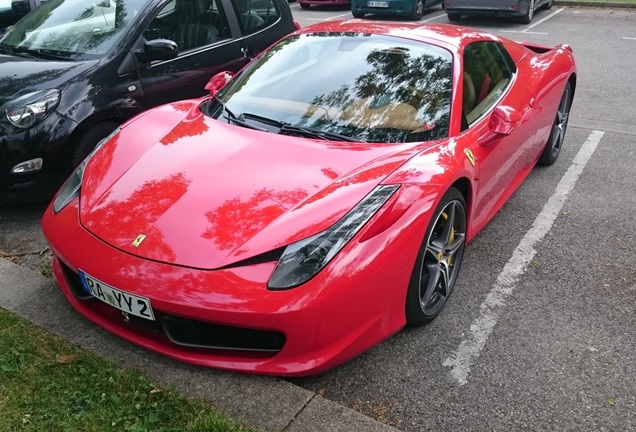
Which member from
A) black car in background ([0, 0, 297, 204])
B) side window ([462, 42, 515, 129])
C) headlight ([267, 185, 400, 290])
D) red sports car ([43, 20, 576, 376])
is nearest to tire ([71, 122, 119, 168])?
black car in background ([0, 0, 297, 204])

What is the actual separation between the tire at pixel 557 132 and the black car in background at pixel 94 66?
2.73 m

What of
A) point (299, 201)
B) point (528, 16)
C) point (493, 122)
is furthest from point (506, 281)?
point (528, 16)

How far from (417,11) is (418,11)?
0.06 m

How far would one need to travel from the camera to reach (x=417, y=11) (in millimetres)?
14164

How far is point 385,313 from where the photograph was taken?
2605 mm

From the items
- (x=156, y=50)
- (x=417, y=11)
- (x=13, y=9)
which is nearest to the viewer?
(x=156, y=50)

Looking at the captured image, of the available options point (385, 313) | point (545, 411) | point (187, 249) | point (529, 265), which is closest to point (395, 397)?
point (385, 313)

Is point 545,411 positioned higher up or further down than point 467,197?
further down

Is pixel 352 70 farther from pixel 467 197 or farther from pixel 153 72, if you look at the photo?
pixel 153 72

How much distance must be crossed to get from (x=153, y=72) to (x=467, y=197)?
9.04 feet

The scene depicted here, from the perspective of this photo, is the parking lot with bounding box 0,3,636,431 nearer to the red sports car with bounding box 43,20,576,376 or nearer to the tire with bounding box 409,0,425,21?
the red sports car with bounding box 43,20,576,376

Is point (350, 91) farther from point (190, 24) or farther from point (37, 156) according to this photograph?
point (190, 24)

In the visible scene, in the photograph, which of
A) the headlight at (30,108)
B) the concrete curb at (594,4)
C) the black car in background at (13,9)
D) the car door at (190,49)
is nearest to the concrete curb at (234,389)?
the headlight at (30,108)

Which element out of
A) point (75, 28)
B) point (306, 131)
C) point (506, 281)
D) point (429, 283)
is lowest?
point (506, 281)
